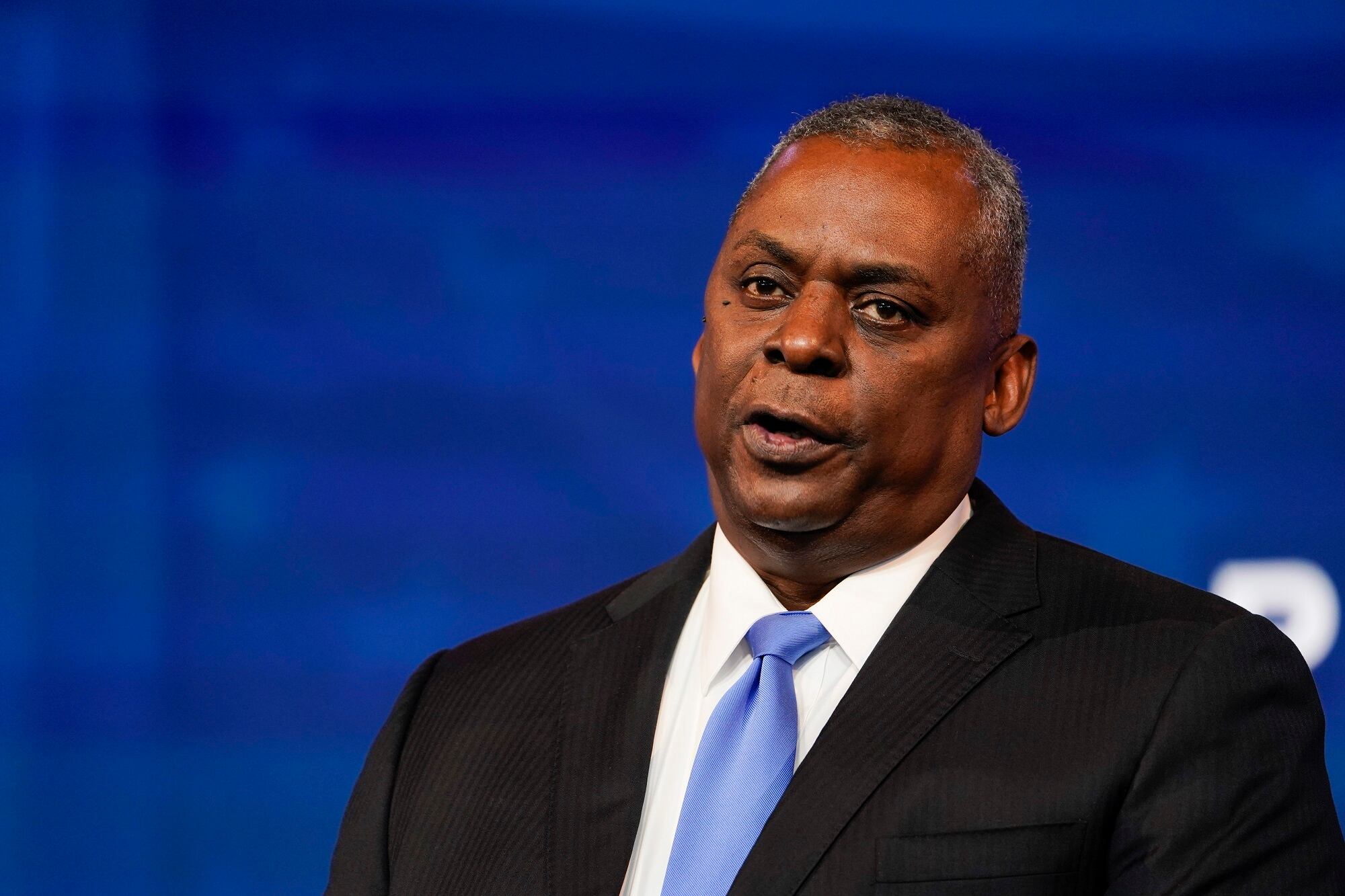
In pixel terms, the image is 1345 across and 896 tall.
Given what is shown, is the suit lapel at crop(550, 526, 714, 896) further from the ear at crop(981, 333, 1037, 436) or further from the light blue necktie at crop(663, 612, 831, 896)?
the ear at crop(981, 333, 1037, 436)

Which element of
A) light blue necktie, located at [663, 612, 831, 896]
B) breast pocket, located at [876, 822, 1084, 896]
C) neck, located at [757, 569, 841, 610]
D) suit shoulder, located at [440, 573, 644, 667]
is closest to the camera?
breast pocket, located at [876, 822, 1084, 896]

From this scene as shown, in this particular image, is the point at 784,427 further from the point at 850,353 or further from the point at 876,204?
the point at 876,204

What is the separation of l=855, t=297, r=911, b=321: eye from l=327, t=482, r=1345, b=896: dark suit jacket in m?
0.28

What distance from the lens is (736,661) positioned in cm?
182

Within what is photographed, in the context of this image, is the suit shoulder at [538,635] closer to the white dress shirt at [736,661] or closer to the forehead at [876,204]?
the white dress shirt at [736,661]

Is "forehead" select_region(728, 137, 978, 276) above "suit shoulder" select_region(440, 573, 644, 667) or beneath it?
above

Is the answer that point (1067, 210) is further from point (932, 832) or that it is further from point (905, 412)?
point (932, 832)

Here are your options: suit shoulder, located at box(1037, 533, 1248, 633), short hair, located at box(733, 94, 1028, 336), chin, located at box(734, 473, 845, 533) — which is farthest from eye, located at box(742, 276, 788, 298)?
suit shoulder, located at box(1037, 533, 1248, 633)

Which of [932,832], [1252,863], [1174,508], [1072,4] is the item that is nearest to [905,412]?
[932,832]

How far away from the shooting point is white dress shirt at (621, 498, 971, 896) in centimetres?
172

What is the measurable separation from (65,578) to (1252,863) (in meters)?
2.08

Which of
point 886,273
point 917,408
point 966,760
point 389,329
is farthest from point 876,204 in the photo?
point 389,329

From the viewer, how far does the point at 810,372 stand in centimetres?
171

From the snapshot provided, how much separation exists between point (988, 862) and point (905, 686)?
0.22 meters
